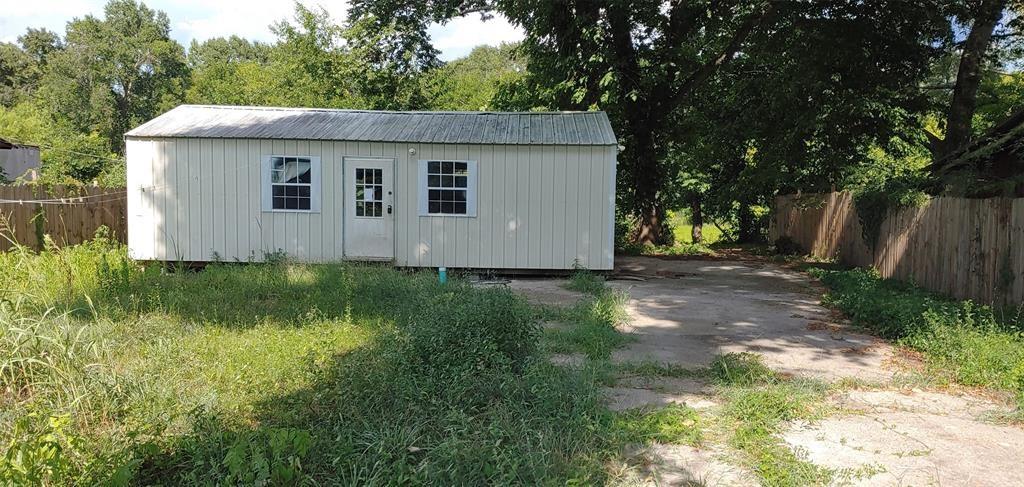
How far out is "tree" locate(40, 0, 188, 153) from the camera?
4153 centimetres

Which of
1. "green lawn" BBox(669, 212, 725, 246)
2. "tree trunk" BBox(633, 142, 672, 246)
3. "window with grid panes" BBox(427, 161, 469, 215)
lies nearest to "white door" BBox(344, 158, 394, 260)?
"window with grid panes" BBox(427, 161, 469, 215)

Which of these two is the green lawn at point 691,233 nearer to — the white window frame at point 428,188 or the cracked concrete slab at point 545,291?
the cracked concrete slab at point 545,291

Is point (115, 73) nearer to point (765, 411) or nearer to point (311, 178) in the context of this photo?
point (311, 178)

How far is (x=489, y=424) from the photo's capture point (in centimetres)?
368

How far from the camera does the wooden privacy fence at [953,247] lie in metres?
7.21

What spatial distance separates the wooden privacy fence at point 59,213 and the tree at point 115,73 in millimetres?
33454

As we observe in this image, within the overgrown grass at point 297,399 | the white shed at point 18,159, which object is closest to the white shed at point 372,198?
the overgrown grass at point 297,399

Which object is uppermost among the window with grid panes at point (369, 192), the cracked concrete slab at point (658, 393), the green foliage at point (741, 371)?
the window with grid panes at point (369, 192)

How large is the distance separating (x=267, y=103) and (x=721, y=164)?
815 inches

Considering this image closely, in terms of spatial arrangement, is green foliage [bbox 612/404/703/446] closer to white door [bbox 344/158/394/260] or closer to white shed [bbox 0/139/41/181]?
white door [bbox 344/158/394/260]

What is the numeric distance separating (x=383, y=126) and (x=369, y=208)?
5.81 feet

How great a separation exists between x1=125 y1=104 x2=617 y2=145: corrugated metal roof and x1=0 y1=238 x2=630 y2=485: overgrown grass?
5.30m

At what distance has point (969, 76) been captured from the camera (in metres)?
12.1

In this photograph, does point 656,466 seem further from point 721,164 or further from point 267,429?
point 721,164
